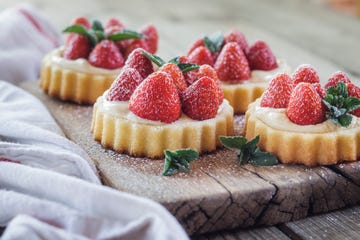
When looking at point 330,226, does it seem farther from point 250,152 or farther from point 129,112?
point 129,112

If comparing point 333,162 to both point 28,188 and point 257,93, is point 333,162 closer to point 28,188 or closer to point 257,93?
point 257,93

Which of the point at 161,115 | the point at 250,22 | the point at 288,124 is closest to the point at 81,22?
the point at 161,115

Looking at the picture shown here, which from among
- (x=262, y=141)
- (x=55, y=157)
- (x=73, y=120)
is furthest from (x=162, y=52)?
(x=55, y=157)

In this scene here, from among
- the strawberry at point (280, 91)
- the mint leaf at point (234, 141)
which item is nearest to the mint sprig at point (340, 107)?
the strawberry at point (280, 91)

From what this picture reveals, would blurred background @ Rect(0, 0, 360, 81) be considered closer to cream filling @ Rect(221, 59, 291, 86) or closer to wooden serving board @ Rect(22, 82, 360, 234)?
cream filling @ Rect(221, 59, 291, 86)

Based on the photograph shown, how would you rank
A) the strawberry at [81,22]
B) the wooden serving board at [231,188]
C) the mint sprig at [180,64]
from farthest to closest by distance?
the strawberry at [81,22] < the mint sprig at [180,64] < the wooden serving board at [231,188]

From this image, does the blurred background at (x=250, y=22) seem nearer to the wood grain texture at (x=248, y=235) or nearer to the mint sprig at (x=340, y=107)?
the mint sprig at (x=340, y=107)
